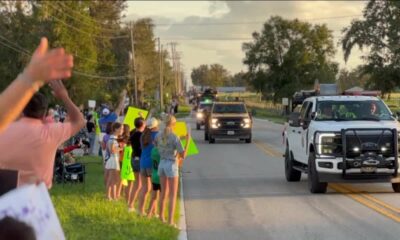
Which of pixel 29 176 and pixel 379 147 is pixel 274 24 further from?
pixel 29 176

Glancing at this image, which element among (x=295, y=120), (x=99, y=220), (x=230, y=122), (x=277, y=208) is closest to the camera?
(x=99, y=220)

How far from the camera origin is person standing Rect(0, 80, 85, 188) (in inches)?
196

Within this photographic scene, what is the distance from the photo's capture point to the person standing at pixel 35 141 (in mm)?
4980

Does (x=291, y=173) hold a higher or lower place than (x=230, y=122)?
lower

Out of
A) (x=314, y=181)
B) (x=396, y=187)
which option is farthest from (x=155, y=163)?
(x=396, y=187)

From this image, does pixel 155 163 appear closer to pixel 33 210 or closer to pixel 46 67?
pixel 33 210

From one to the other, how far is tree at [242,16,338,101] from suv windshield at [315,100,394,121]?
78955 millimetres

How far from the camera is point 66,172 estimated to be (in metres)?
15.9

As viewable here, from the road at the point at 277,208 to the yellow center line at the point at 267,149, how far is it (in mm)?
6582

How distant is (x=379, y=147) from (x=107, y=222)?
6.66 meters

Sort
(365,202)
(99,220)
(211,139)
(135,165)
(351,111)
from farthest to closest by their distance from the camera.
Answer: (211,139) < (351,111) < (365,202) < (135,165) < (99,220)

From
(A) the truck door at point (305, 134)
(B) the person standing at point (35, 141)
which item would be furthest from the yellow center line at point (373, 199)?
(B) the person standing at point (35, 141)

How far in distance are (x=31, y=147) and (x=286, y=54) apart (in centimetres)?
9371

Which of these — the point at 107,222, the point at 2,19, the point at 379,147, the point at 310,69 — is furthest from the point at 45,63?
the point at 310,69
